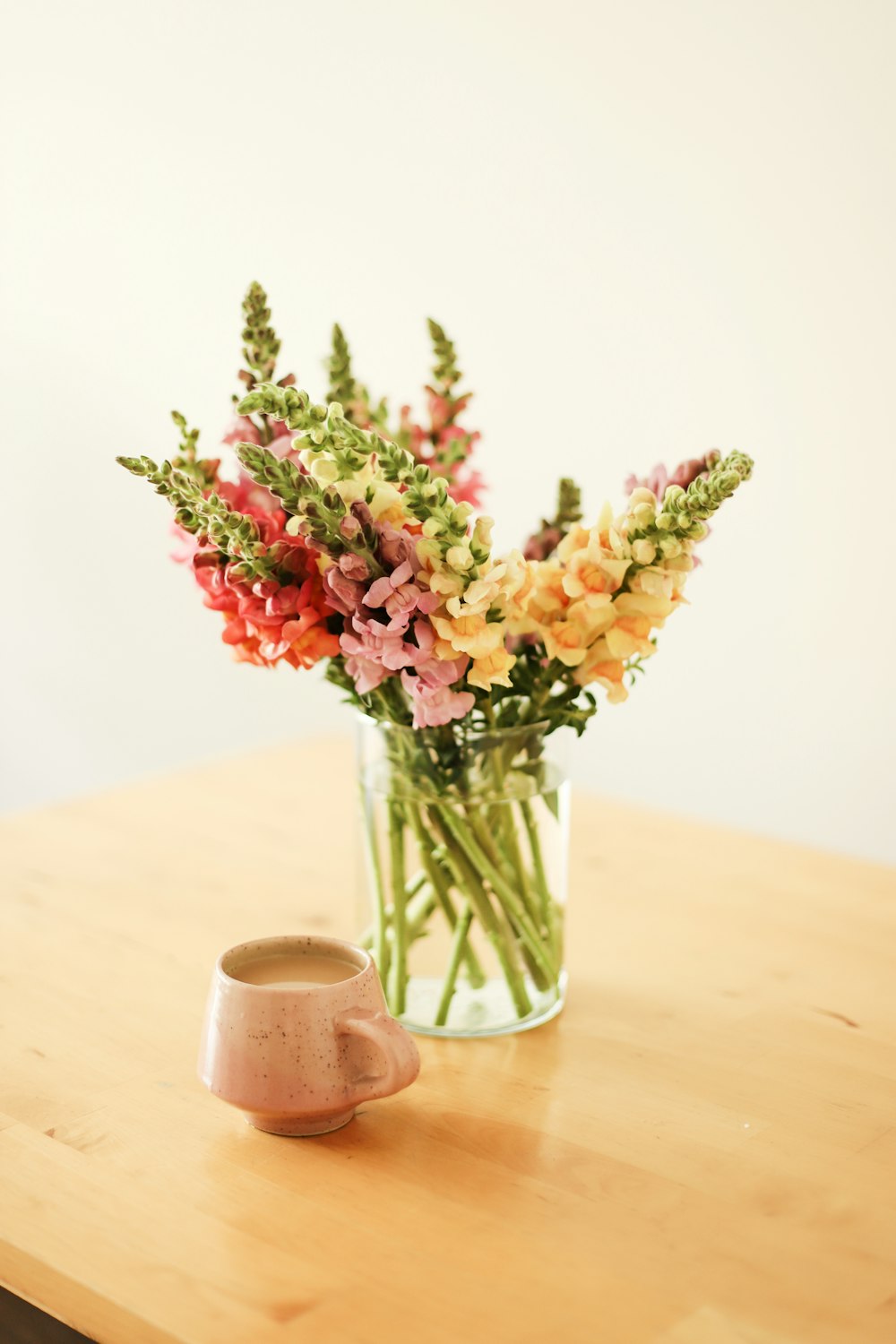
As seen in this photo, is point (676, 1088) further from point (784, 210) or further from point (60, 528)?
point (60, 528)

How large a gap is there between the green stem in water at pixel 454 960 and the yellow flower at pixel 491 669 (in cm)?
19

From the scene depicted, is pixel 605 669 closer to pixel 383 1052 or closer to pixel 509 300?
pixel 383 1052

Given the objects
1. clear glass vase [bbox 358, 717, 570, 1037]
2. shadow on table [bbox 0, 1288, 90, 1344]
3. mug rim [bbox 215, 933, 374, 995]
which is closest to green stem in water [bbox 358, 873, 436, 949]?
clear glass vase [bbox 358, 717, 570, 1037]

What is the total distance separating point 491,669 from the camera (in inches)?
35.1

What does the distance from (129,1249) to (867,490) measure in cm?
169

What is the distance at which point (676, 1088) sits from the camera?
36.6 inches

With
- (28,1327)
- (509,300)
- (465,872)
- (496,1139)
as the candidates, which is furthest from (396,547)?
(509,300)

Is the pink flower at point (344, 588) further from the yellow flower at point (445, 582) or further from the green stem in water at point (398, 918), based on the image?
the green stem in water at point (398, 918)

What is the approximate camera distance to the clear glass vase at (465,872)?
999 mm

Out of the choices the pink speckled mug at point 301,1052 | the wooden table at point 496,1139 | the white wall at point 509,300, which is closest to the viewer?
the wooden table at point 496,1139

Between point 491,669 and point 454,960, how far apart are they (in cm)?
24

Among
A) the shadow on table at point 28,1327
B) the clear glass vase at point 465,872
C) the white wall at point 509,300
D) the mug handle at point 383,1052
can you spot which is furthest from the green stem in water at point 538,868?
the white wall at point 509,300

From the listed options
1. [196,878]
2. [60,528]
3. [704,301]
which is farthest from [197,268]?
[196,878]

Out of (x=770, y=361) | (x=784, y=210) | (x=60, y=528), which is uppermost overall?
(x=784, y=210)
